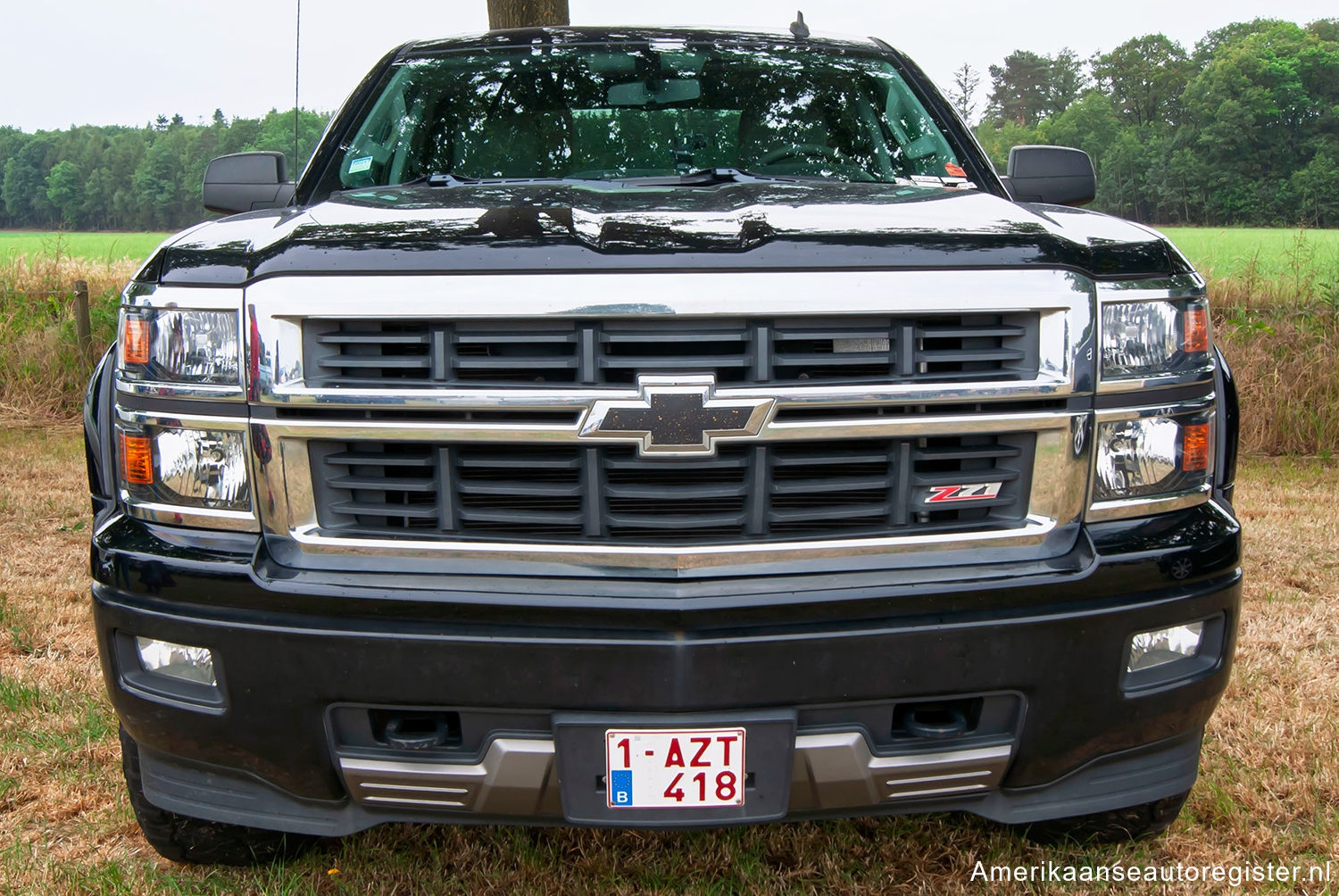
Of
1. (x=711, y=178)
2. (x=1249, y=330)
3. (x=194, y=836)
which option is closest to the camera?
(x=194, y=836)

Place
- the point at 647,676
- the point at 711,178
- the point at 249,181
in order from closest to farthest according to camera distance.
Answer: the point at 647,676 < the point at 711,178 < the point at 249,181

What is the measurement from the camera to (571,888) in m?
2.33

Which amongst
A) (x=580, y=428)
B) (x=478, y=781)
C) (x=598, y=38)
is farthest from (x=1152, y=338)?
(x=598, y=38)

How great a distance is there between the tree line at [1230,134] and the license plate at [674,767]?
11.3 meters

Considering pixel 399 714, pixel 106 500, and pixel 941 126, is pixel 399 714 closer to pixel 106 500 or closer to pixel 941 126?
pixel 106 500

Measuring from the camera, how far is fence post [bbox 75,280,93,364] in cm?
879

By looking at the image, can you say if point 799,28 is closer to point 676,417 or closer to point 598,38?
point 598,38

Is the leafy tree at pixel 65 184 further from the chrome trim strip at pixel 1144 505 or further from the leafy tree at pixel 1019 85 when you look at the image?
the leafy tree at pixel 1019 85

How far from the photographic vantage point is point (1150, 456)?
6.43 feet

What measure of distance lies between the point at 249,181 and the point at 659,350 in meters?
1.74

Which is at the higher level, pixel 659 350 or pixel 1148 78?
pixel 1148 78

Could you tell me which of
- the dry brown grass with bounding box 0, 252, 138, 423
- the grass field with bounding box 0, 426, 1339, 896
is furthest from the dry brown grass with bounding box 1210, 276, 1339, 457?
the dry brown grass with bounding box 0, 252, 138, 423

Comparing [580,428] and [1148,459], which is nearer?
[580,428]

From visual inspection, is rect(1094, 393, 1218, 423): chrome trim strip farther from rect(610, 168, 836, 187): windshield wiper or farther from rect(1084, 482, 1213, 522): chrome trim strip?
rect(610, 168, 836, 187): windshield wiper
